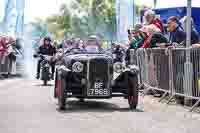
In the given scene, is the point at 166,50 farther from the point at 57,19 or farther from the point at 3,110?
the point at 57,19

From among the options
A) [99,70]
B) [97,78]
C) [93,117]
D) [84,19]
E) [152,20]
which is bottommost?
[93,117]

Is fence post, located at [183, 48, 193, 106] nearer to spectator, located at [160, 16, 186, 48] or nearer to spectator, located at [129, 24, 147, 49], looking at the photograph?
spectator, located at [160, 16, 186, 48]

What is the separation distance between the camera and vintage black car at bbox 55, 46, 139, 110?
1176 cm

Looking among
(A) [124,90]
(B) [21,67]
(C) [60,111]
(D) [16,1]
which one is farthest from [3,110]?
(D) [16,1]

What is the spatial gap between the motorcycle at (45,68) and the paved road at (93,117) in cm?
529

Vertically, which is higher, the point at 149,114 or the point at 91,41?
the point at 91,41

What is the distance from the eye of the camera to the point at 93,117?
1052 cm

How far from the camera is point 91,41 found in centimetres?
1327

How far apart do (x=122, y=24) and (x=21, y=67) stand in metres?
6.46

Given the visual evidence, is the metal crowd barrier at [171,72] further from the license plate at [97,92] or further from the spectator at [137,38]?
the license plate at [97,92]

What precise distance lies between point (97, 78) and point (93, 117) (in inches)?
60.1

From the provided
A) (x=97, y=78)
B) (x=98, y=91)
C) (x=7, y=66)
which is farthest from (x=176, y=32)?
(x=7, y=66)

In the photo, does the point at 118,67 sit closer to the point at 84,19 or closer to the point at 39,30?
the point at 39,30

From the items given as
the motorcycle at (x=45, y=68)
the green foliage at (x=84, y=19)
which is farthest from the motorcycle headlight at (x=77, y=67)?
the green foliage at (x=84, y=19)
